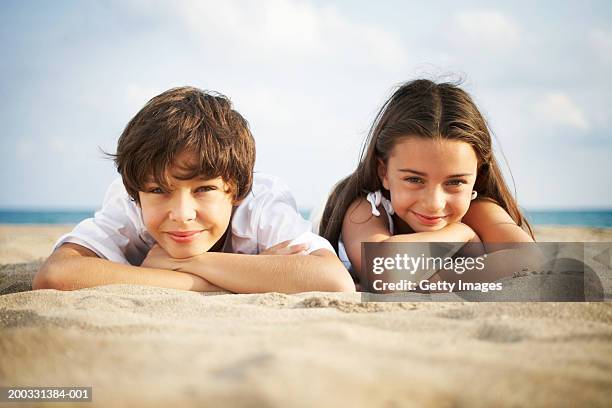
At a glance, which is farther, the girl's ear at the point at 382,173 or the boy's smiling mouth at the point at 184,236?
the girl's ear at the point at 382,173

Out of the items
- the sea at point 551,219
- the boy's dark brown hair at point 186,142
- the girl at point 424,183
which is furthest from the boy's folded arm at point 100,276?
the sea at point 551,219

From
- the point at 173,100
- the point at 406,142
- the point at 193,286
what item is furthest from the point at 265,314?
the point at 406,142

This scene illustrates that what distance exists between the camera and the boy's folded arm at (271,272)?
2.40 m

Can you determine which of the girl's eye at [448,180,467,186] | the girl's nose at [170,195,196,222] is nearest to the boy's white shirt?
the girl's nose at [170,195,196,222]

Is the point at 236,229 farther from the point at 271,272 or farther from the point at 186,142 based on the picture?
the point at 186,142

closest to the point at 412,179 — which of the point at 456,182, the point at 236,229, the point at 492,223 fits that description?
the point at 456,182

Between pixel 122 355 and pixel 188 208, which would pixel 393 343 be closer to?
pixel 122 355

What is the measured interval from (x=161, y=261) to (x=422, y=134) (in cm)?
147

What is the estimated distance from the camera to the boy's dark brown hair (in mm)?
2430

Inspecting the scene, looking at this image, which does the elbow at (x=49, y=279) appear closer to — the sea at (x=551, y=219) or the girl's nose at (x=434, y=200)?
the girl's nose at (x=434, y=200)

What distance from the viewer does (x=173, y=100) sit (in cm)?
269

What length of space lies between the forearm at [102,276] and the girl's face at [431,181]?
1130mm

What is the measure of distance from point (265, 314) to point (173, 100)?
1.34m

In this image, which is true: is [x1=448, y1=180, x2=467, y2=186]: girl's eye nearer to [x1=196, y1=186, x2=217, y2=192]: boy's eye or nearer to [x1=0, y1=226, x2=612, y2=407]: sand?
[x1=0, y1=226, x2=612, y2=407]: sand
